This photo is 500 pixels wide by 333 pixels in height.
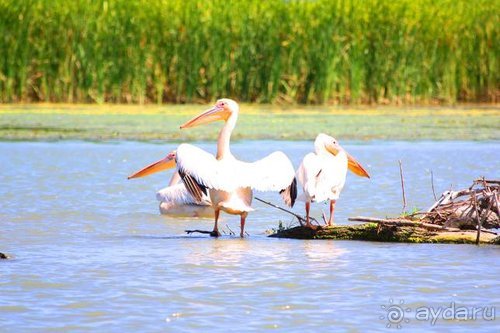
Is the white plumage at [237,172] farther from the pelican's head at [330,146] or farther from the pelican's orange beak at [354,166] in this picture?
the pelican's orange beak at [354,166]

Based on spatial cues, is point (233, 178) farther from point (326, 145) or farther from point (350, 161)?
point (350, 161)

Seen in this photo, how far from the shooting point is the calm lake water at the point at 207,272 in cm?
488

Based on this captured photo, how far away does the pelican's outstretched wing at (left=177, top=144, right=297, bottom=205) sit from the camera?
7.11 meters

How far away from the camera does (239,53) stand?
19.4 meters

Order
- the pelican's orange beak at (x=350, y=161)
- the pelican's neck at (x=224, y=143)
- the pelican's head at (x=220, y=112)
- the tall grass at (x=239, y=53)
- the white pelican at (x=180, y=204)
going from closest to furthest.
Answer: the pelican's neck at (x=224, y=143)
the pelican's orange beak at (x=350, y=161)
the pelican's head at (x=220, y=112)
the white pelican at (x=180, y=204)
the tall grass at (x=239, y=53)

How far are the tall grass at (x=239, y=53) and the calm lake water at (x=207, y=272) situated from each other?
9408mm

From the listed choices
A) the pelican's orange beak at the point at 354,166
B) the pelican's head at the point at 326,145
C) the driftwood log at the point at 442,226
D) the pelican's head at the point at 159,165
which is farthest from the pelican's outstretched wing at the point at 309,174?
the pelican's head at the point at 159,165

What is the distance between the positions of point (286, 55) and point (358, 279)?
45.8 ft

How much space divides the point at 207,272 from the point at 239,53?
13587 mm

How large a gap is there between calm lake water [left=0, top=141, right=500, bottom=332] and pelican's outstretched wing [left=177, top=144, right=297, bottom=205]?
0.30 metres

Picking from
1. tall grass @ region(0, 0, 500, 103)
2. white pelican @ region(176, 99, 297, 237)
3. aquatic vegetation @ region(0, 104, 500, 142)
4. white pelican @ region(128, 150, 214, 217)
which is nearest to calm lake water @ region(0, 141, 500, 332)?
white pelican @ region(128, 150, 214, 217)

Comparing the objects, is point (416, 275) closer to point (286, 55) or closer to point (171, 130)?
point (171, 130)

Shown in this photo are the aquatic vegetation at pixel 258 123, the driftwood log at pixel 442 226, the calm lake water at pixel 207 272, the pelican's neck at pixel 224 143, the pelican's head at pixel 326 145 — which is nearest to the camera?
the calm lake water at pixel 207 272

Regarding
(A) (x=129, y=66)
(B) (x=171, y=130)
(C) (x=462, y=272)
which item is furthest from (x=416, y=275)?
(A) (x=129, y=66)
